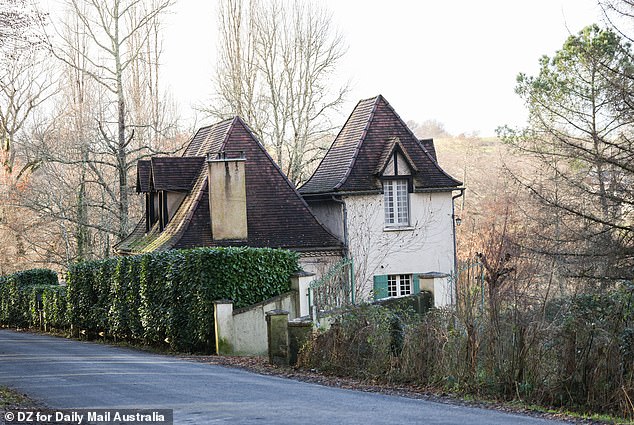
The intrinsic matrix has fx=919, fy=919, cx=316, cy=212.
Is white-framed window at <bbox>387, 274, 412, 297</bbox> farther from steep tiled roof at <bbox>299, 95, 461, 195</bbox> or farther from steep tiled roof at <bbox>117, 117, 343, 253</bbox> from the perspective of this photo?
steep tiled roof at <bbox>299, 95, 461, 195</bbox>

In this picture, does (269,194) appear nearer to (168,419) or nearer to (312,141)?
(312,141)

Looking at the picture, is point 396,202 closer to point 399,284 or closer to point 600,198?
point 399,284

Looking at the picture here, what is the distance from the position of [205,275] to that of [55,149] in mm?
28591

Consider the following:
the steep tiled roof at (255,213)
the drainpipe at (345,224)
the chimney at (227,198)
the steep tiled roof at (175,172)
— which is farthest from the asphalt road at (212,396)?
the drainpipe at (345,224)

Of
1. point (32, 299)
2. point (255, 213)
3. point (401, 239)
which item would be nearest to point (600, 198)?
point (401, 239)

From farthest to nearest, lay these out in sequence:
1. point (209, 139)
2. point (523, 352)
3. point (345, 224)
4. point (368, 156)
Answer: point (209, 139)
point (368, 156)
point (345, 224)
point (523, 352)

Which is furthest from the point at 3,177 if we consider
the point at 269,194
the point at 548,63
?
the point at 548,63

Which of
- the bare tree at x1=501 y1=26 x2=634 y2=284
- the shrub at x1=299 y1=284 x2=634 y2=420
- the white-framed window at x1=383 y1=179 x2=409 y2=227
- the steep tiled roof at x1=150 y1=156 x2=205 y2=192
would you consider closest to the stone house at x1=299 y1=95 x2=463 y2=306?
the white-framed window at x1=383 y1=179 x2=409 y2=227

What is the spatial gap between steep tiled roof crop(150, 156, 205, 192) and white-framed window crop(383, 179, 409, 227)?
7.33m

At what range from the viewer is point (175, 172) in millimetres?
35062

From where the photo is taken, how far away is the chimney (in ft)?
103

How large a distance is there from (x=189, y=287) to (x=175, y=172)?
12460 millimetres

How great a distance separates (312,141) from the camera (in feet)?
170

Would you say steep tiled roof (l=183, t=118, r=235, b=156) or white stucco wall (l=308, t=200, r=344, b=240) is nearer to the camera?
steep tiled roof (l=183, t=118, r=235, b=156)
